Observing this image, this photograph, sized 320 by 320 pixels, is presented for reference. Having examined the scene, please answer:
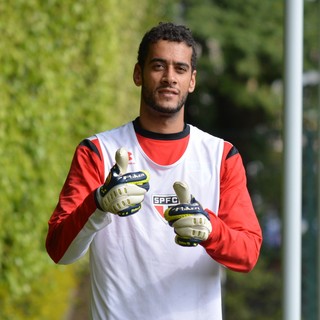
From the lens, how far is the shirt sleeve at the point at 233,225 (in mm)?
3537

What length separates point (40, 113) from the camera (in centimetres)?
658

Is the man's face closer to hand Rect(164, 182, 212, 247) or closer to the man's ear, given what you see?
the man's ear

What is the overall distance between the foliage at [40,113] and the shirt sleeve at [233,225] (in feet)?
7.38

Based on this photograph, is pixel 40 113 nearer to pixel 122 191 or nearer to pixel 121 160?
pixel 121 160

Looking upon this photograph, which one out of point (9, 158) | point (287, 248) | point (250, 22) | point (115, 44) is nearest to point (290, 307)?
point (287, 248)

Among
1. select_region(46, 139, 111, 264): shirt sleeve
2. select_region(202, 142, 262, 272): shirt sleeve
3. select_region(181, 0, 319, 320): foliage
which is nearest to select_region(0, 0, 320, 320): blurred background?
select_region(202, 142, 262, 272): shirt sleeve

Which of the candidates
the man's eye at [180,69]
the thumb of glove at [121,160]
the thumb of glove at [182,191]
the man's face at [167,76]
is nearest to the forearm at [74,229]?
the thumb of glove at [121,160]

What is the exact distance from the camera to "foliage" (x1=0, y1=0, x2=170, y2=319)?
20.2 feet

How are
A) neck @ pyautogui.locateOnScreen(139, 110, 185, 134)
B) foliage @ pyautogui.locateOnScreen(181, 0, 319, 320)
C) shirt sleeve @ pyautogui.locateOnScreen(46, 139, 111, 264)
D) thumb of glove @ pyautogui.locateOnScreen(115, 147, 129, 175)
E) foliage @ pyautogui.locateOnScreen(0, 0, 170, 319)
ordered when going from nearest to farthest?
thumb of glove @ pyautogui.locateOnScreen(115, 147, 129, 175) < shirt sleeve @ pyautogui.locateOnScreen(46, 139, 111, 264) < neck @ pyautogui.locateOnScreen(139, 110, 185, 134) < foliage @ pyautogui.locateOnScreen(0, 0, 170, 319) < foliage @ pyautogui.locateOnScreen(181, 0, 319, 320)

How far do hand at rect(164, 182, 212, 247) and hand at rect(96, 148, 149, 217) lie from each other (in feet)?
0.37

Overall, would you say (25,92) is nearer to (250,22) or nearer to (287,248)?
(287,248)

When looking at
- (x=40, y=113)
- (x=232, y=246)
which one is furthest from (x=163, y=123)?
(x=40, y=113)

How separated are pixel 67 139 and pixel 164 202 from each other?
4.17 meters

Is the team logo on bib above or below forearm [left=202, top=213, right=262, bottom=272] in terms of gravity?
above
